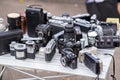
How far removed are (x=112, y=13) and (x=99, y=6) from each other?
0.46 ft

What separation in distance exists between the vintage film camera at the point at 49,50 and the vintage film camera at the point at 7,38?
6.5 inches

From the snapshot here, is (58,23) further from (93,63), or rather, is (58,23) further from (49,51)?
(93,63)

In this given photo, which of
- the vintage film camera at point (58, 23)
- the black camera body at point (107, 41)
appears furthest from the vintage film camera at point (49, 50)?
the black camera body at point (107, 41)

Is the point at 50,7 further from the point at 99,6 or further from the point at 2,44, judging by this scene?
the point at 2,44

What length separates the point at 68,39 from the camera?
1.63 meters

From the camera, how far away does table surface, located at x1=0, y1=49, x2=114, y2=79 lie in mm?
1518

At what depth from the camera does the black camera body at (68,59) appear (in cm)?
152

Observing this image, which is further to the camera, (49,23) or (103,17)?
(103,17)

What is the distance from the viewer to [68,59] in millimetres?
1519

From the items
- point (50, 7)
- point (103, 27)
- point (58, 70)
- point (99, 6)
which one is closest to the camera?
point (58, 70)

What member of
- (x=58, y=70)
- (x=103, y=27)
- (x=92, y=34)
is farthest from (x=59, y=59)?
(x=103, y=27)

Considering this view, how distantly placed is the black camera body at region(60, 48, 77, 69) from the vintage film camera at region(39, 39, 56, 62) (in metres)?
0.07

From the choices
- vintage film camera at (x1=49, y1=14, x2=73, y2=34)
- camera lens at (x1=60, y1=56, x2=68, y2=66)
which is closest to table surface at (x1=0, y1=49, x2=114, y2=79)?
camera lens at (x1=60, y1=56, x2=68, y2=66)

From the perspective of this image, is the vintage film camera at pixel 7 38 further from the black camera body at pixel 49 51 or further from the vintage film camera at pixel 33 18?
the black camera body at pixel 49 51
